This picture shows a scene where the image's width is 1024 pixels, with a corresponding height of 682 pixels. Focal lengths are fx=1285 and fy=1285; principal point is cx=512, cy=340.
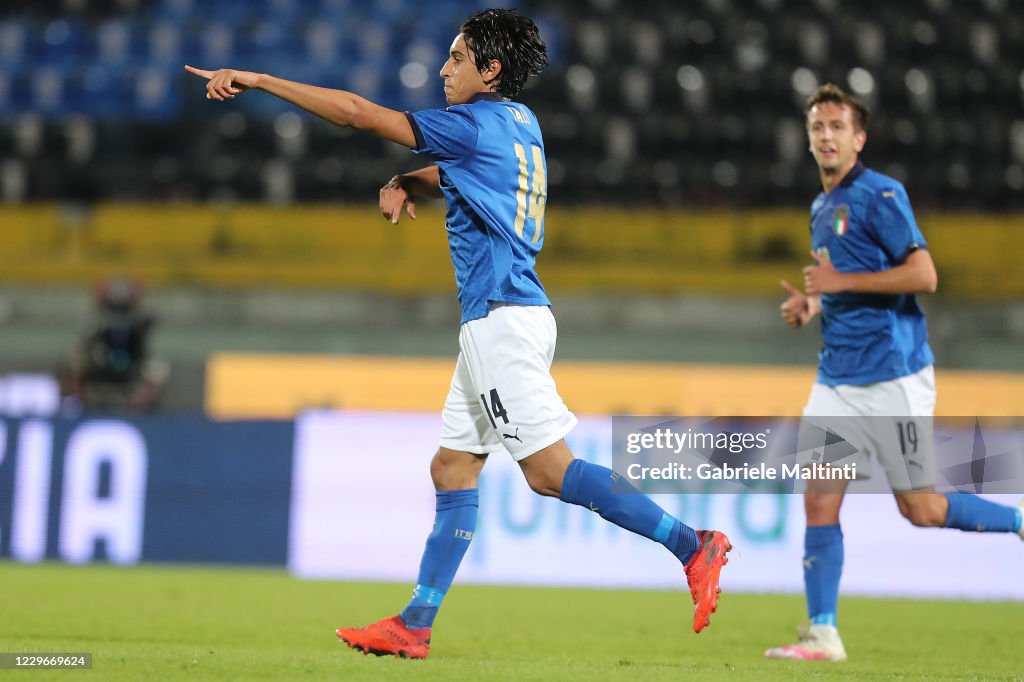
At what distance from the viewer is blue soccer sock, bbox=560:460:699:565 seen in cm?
398

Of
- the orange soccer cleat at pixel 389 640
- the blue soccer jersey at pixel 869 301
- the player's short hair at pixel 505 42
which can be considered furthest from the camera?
the blue soccer jersey at pixel 869 301

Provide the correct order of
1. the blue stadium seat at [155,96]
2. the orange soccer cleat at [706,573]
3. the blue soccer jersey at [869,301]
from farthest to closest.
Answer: the blue stadium seat at [155,96], the blue soccer jersey at [869,301], the orange soccer cleat at [706,573]

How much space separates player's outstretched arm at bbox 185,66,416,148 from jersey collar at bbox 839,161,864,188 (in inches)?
78.7

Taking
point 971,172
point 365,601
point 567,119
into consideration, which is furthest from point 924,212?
point 365,601

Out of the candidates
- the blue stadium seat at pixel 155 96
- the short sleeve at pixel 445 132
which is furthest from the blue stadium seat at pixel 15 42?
the short sleeve at pixel 445 132

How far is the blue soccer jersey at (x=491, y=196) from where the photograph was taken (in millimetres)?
3951

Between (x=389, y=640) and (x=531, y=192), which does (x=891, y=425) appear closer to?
(x=531, y=192)

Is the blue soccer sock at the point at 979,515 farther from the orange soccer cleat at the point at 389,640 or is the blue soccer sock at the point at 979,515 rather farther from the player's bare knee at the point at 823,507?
the orange soccer cleat at the point at 389,640

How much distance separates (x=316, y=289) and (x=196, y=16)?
4.97 metres

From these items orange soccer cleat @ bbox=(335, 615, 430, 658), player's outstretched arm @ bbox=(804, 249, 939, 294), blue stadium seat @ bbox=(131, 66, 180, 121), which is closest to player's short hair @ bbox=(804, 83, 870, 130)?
player's outstretched arm @ bbox=(804, 249, 939, 294)

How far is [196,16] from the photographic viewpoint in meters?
15.3

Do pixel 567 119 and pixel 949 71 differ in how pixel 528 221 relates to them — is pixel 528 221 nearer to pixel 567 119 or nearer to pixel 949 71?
pixel 567 119

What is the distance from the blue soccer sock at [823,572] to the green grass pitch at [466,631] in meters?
0.21

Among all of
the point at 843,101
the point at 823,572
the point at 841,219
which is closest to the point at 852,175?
the point at 841,219
